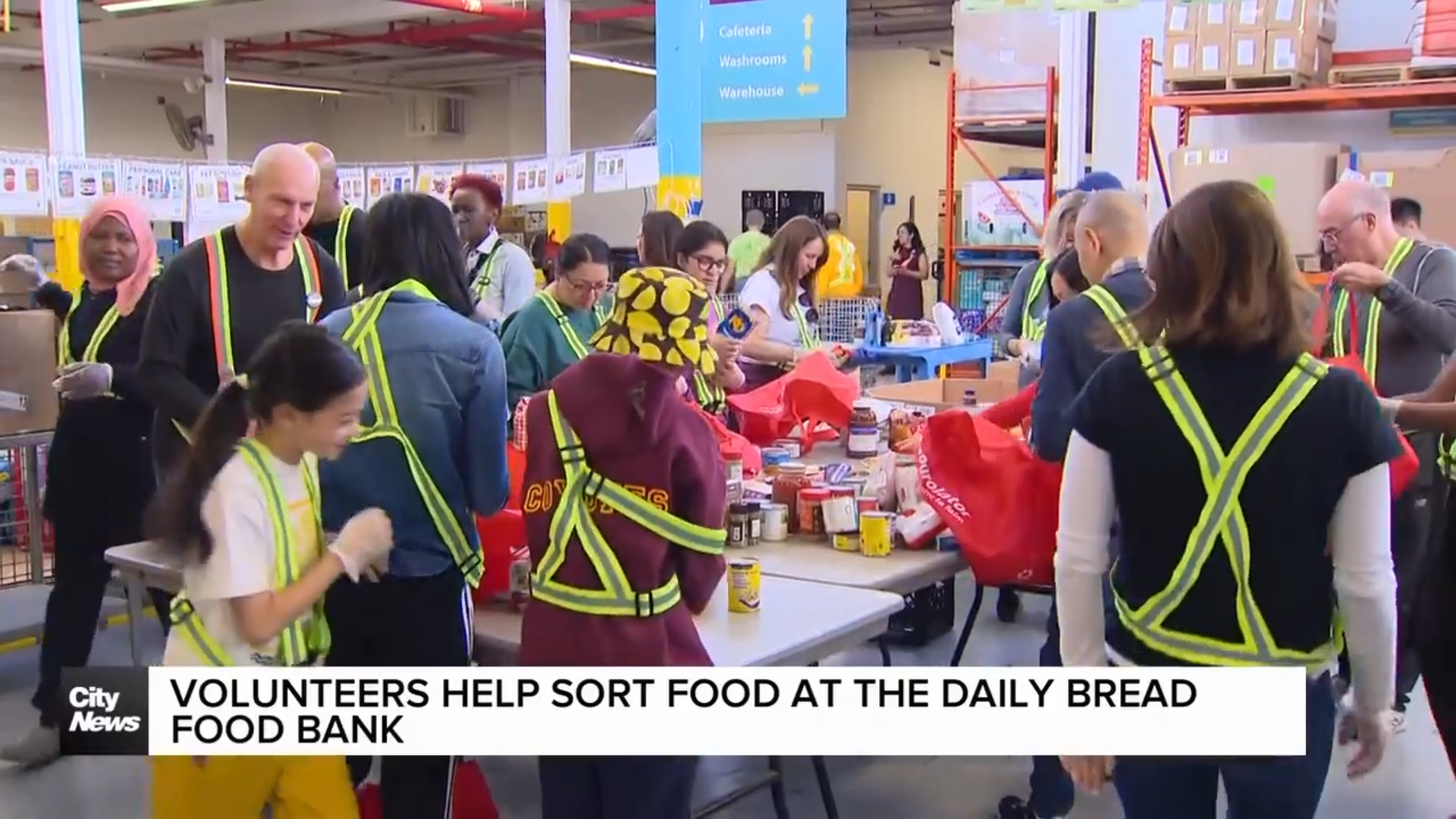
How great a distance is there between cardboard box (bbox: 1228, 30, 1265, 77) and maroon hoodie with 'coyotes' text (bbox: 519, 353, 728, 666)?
5660mm

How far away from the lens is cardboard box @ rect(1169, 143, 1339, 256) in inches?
262

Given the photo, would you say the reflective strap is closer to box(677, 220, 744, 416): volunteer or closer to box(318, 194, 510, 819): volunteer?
box(318, 194, 510, 819): volunteer

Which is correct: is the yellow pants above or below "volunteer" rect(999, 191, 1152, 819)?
below

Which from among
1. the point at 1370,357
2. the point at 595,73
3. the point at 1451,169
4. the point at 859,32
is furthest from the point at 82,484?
the point at 595,73

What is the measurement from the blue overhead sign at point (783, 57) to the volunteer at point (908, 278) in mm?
6510

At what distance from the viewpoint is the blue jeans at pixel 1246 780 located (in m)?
1.84

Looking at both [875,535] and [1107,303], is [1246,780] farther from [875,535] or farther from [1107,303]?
[875,535]

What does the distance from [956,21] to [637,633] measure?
24.8 ft

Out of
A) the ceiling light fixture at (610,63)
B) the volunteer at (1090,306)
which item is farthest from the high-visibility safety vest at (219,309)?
the ceiling light fixture at (610,63)

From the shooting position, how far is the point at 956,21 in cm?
884

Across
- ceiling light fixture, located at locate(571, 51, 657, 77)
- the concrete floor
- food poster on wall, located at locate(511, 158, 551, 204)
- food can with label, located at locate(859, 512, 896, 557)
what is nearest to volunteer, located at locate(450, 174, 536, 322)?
the concrete floor

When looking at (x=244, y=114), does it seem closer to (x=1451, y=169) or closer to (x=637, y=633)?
(x=1451, y=169)

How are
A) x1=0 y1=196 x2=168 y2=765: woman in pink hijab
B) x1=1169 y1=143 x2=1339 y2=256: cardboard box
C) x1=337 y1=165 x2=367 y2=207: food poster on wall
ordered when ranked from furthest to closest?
x1=337 y1=165 x2=367 y2=207: food poster on wall, x1=1169 y1=143 x2=1339 y2=256: cardboard box, x1=0 y1=196 x2=168 y2=765: woman in pink hijab

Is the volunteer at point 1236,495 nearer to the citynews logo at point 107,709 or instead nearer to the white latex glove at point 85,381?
the citynews logo at point 107,709
